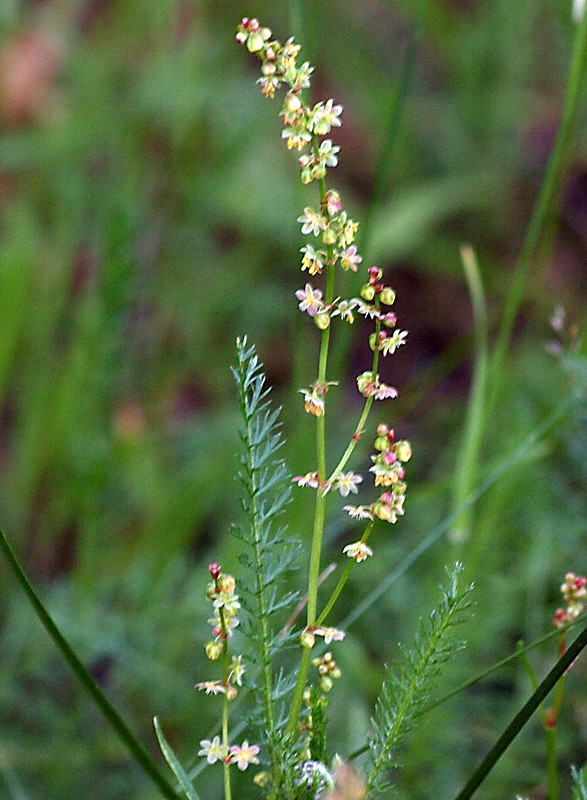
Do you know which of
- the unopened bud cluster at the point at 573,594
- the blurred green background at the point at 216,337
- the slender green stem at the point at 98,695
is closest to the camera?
the slender green stem at the point at 98,695

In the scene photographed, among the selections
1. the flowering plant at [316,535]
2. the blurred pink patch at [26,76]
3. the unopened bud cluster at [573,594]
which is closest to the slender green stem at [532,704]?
the flowering plant at [316,535]

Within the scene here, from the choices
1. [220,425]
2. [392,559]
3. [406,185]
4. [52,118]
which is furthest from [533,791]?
[52,118]

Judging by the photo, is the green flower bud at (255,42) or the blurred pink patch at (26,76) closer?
the green flower bud at (255,42)

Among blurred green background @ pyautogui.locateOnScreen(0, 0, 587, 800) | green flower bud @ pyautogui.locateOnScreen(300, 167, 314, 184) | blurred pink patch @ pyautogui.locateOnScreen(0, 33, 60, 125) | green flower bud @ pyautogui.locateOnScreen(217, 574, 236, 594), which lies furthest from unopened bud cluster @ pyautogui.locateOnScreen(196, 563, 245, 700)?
blurred pink patch @ pyautogui.locateOnScreen(0, 33, 60, 125)

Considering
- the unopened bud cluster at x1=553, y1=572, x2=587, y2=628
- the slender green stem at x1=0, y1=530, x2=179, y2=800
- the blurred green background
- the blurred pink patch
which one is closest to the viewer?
the slender green stem at x1=0, y1=530, x2=179, y2=800

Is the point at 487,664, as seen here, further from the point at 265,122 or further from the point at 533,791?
the point at 265,122

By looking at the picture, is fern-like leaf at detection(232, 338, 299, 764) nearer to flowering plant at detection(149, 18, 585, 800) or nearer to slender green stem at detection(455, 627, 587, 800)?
flowering plant at detection(149, 18, 585, 800)

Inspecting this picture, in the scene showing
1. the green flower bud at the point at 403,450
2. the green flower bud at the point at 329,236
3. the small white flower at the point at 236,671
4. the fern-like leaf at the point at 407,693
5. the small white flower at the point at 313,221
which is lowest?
the fern-like leaf at the point at 407,693

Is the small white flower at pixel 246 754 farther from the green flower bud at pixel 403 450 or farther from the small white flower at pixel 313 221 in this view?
the small white flower at pixel 313 221

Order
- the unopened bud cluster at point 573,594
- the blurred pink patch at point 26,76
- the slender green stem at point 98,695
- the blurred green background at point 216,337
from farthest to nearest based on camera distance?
the blurred pink patch at point 26,76, the blurred green background at point 216,337, the unopened bud cluster at point 573,594, the slender green stem at point 98,695
